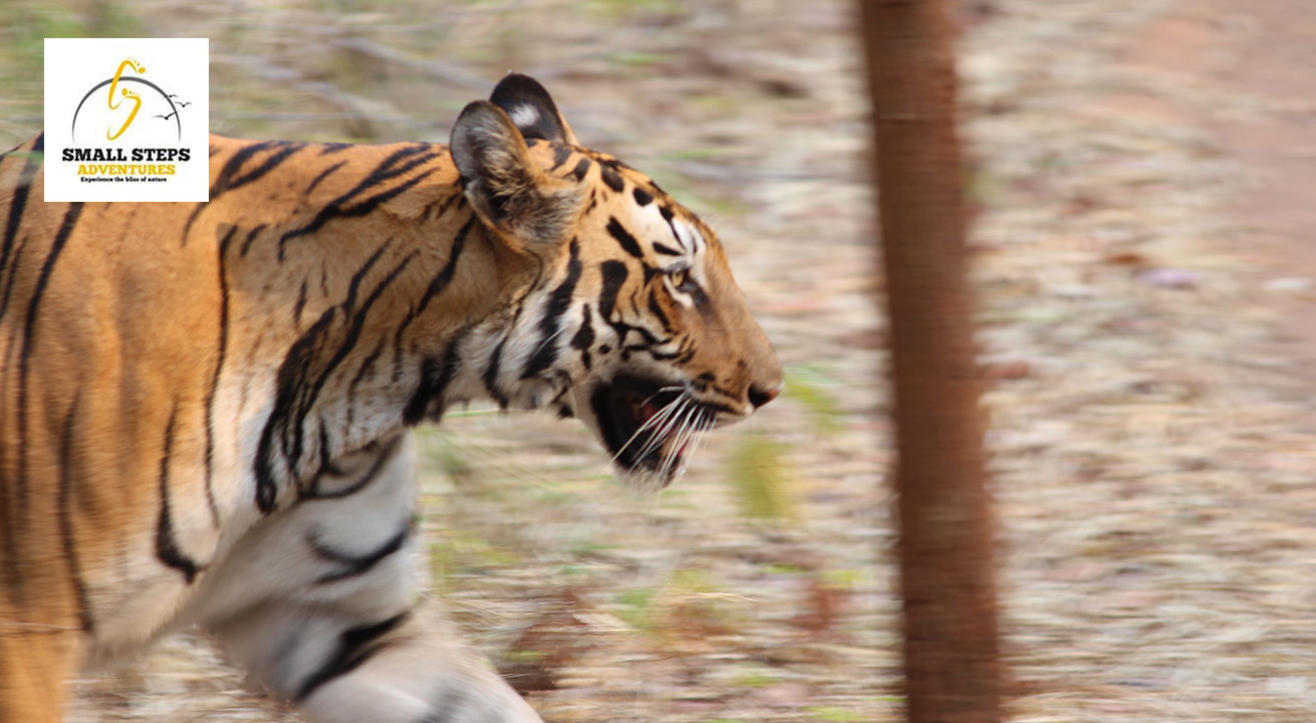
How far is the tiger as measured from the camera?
2484 mm

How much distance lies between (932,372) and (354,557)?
1163 mm

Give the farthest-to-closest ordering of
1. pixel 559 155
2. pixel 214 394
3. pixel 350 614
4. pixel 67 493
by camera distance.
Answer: pixel 350 614 < pixel 559 155 < pixel 214 394 < pixel 67 493

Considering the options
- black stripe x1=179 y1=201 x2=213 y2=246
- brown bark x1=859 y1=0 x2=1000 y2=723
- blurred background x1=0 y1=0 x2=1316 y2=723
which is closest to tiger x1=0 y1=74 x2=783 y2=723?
black stripe x1=179 y1=201 x2=213 y2=246

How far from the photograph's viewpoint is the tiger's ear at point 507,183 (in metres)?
2.56

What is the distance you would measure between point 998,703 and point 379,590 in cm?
115

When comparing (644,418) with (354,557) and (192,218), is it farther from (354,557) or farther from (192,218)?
(192,218)

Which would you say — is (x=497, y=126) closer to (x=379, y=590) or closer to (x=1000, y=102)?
(x=379, y=590)

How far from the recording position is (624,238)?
108 inches

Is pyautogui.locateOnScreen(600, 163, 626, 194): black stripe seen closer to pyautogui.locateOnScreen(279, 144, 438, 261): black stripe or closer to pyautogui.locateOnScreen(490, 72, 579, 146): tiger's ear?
pyautogui.locateOnScreen(490, 72, 579, 146): tiger's ear

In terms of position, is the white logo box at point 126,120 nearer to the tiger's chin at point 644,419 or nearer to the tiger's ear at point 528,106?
the tiger's ear at point 528,106

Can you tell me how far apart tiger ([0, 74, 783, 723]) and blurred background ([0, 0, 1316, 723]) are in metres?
0.37

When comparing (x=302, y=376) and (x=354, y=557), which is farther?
(x=354, y=557)

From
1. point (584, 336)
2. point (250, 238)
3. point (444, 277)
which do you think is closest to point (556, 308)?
point (584, 336)

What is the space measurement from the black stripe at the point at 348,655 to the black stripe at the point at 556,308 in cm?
61
